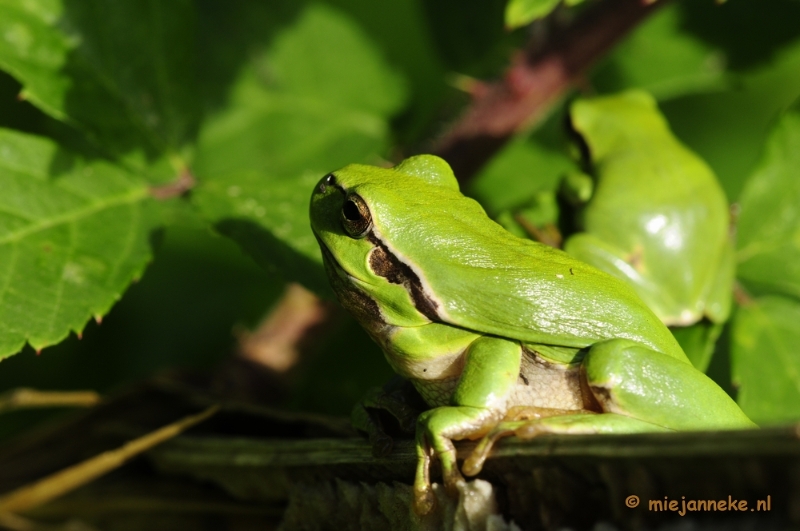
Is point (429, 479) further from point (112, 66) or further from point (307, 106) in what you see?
point (307, 106)

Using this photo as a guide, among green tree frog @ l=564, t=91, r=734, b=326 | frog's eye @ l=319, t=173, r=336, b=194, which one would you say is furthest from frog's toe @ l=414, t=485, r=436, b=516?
green tree frog @ l=564, t=91, r=734, b=326

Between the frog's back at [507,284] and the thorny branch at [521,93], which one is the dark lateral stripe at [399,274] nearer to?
the frog's back at [507,284]

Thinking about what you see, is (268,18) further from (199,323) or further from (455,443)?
(455,443)

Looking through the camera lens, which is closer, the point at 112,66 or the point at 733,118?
the point at 112,66

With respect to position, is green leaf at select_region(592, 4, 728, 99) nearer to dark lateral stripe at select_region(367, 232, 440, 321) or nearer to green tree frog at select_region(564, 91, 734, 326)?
green tree frog at select_region(564, 91, 734, 326)

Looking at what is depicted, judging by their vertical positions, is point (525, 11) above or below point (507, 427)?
above

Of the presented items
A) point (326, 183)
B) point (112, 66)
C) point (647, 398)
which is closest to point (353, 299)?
point (326, 183)
